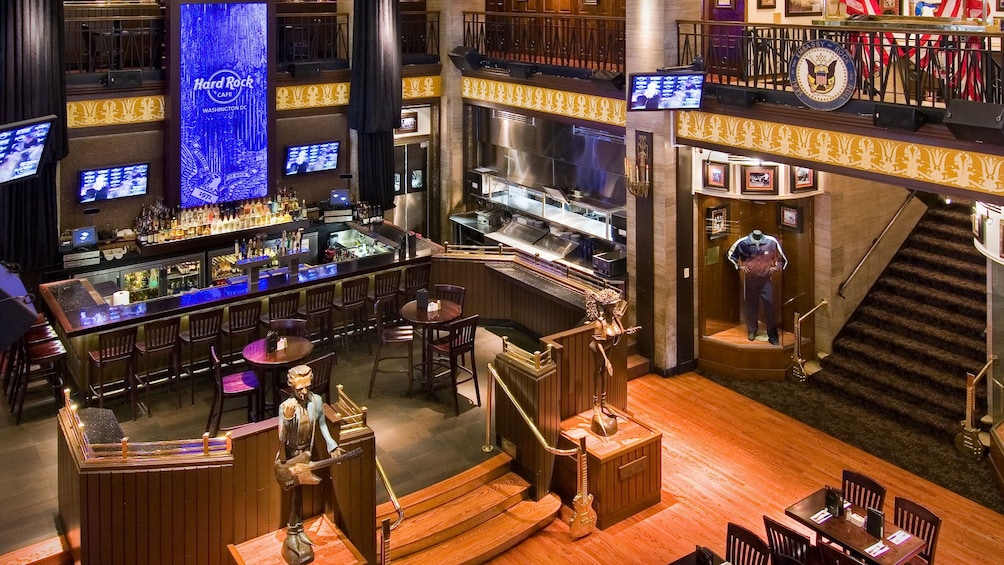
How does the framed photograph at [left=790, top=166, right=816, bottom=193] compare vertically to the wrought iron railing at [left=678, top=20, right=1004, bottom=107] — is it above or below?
below

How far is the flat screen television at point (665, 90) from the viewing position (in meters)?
10.2

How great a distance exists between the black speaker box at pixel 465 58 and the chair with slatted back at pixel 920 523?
8.63 metres

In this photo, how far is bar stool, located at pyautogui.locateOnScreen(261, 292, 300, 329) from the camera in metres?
11.2

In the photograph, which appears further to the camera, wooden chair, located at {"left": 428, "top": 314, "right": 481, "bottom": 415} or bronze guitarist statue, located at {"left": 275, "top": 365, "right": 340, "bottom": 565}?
wooden chair, located at {"left": 428, "top": 314, "right": 481, "bottom": 415}

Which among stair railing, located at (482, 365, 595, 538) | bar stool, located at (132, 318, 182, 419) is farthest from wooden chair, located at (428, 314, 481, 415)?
bar stool, located at (132, 318, 182, 419)

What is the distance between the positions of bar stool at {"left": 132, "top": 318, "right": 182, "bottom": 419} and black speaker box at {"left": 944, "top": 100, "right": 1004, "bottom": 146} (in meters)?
7.34

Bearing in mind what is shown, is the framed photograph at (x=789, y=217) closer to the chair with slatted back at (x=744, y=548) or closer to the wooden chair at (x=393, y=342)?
the wooden chair at (x=393, y=342)

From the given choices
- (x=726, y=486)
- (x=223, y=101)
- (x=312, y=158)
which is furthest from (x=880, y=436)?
(x=223, y=101)

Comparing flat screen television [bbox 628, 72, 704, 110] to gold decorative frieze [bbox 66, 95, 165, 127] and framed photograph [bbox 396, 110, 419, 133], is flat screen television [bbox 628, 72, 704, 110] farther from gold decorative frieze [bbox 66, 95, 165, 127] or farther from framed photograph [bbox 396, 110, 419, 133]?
gold decorative frieze [bbox 66, 95, 165, 127]

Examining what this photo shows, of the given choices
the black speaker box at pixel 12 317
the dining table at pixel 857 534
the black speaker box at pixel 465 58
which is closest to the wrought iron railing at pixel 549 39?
the black speaker box at pixel 465 58

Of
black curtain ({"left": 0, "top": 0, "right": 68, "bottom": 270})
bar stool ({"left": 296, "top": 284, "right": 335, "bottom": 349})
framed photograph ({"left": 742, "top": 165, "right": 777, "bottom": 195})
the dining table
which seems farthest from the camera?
bar stool ({"left": 296, "top": 284, "right": 335, "bottom": 349})

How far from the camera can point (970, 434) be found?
9891mm

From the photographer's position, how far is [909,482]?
949cm

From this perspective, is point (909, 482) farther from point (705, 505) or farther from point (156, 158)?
point (156, 158)
